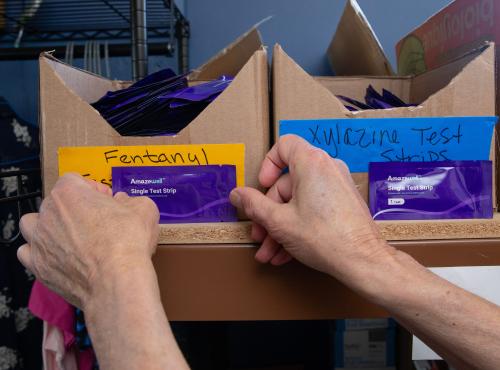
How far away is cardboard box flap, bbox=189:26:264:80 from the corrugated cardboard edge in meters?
0.33

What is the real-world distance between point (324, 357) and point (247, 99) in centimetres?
117

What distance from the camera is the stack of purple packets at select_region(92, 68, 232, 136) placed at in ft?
1.74

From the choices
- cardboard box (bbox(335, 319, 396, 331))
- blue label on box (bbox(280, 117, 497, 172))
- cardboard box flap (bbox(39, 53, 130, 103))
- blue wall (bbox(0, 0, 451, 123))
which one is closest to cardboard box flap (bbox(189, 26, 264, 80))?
cardboard box flap (bbox(39, 53, 130, 103))

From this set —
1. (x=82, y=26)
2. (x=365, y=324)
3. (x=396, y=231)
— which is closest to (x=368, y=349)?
(x=365, y=324)

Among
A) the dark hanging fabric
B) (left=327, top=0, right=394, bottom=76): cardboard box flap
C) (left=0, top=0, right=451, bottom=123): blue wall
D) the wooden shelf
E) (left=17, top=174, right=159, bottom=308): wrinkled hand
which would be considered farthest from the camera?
(left=0, top=0, right=451, bottom=123): blue wall

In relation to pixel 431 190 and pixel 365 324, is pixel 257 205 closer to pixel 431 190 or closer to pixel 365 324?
pixel 431 190

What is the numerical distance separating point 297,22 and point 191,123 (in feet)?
3.02

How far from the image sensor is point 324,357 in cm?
138

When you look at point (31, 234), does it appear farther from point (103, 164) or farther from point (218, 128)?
point (218, 128)

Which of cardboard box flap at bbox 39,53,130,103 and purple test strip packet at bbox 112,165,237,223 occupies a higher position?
cardboard box flap at bbox 39,53,130,103

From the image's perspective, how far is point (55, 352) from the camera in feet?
2.02

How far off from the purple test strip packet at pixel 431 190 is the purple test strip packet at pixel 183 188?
18cm

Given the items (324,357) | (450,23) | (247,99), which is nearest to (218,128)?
(247,99)

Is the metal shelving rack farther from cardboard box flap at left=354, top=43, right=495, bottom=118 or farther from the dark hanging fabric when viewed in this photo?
cardboard box flap at left=354, top=43, right=495, bottom=118
